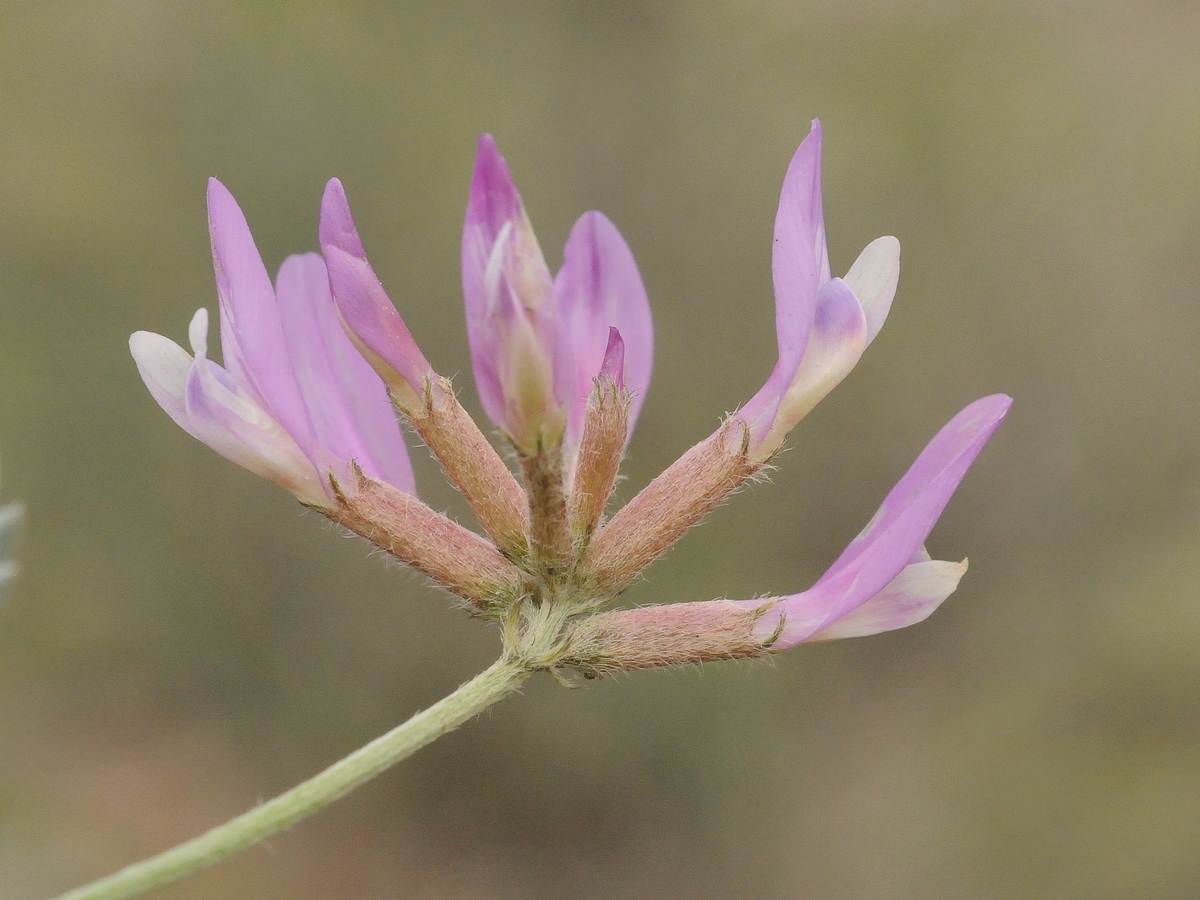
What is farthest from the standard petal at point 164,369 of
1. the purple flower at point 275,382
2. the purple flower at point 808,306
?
the purple flower at point 808,306

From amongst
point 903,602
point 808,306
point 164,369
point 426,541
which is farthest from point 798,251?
point 164,369

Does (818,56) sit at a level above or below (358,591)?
above

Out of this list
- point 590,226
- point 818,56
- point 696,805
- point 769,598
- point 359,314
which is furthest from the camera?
point 818,56

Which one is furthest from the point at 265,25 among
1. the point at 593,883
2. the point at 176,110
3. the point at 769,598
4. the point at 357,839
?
the point at 769,598

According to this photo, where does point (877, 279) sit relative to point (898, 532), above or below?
above

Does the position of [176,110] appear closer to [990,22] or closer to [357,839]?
[357,839]

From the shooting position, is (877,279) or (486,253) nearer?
(486,253)

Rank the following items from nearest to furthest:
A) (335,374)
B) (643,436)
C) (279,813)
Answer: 1. (279,813)
2. (335,374)
3. (643,436)

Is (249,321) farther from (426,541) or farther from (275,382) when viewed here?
(426,541)
